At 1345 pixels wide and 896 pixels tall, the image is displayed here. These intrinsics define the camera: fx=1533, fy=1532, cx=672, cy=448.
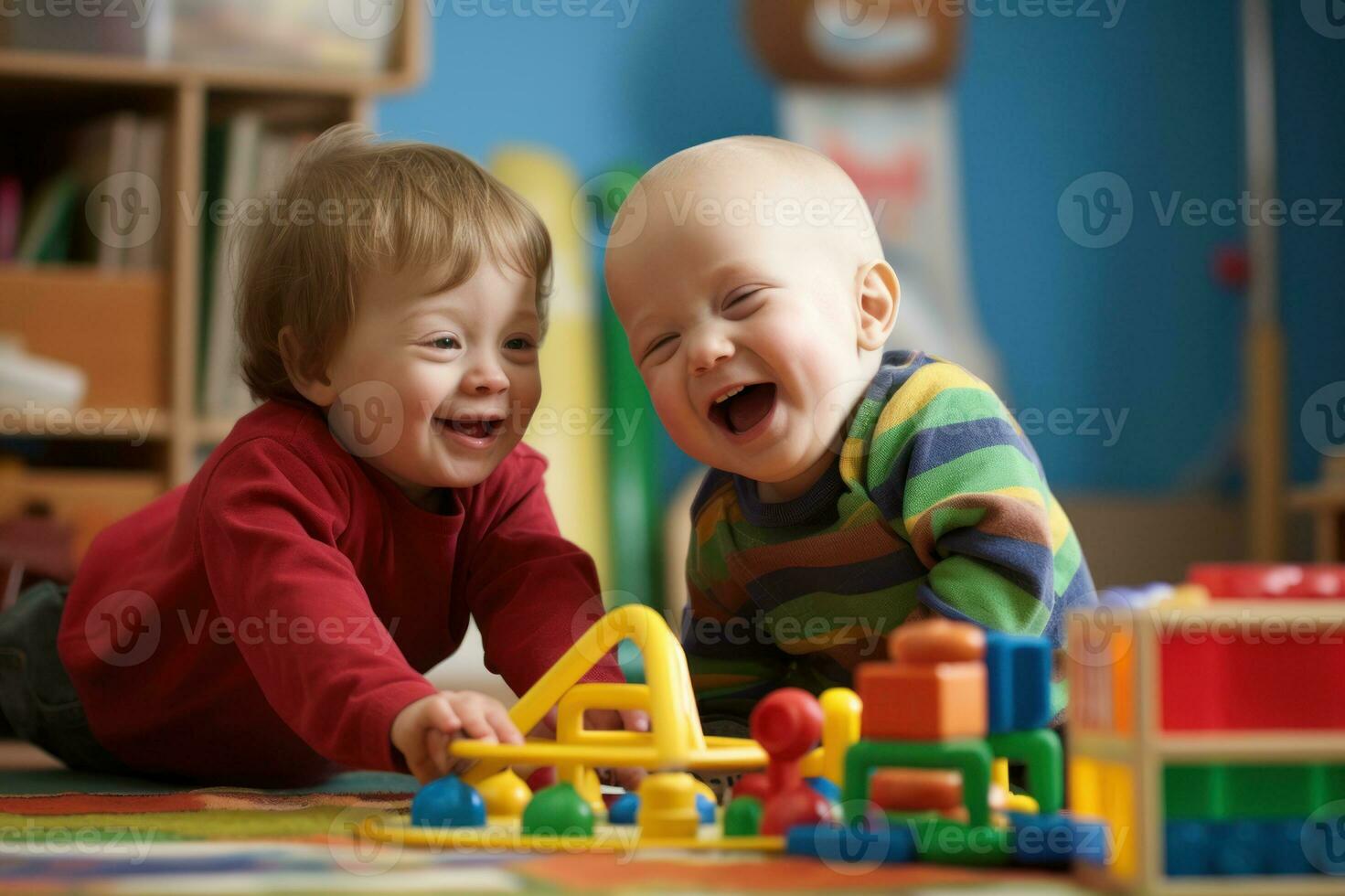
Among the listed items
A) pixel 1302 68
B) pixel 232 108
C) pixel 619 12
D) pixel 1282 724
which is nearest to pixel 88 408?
pixel 232 108

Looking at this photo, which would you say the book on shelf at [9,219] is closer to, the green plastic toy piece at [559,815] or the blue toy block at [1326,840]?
the green plastic toy piece at [559,815]

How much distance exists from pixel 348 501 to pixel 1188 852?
0.66 meters

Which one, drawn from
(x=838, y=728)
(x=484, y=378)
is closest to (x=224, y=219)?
(x=484, y=378)

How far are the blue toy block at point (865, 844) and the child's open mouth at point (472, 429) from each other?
497 millimetres

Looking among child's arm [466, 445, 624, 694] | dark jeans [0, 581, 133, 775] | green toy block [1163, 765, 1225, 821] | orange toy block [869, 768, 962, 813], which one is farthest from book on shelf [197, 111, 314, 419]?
green toy block [1163, 765, 1225, 821]

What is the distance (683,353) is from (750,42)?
6.51 ft

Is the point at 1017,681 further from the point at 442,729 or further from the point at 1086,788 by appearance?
the point at 442,729

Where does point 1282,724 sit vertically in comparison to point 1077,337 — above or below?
below

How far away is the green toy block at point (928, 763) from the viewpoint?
2.21ft

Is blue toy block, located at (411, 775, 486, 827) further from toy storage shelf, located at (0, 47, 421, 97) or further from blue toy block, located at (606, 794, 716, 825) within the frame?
toy storage shelf, located at (0, 47, 421, 97)

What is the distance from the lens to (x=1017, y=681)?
715 mm

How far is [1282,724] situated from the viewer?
0.63 meters

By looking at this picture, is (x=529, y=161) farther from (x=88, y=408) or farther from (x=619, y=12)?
Answer: (x=88, y=408)

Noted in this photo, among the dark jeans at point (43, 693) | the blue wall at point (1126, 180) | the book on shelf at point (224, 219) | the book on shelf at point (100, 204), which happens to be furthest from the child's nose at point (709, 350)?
the blue wall at point (1126, 180)
